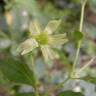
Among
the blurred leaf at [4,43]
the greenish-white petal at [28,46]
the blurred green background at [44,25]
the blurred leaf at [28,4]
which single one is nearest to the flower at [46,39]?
the greenish-white petal at [28,46]

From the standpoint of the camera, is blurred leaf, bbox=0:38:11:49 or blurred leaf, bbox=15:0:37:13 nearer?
blurred leaf, bbox=0:38:11:49

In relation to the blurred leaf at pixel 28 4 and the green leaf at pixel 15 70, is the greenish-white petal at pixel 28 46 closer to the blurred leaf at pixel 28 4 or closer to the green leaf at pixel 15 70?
the green leaf at pixel 15 70

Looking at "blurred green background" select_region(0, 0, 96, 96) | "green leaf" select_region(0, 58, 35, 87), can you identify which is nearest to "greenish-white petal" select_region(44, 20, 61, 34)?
A: "green leaf" select_region(0, 58, 35, 87)

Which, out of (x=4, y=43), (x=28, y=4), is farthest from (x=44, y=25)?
(x=4, y=43)

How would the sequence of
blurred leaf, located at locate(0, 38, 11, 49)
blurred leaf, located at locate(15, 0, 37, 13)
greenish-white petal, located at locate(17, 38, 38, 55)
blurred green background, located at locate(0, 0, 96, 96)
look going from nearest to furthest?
greenish-white petal, located at locate(17, 38, 38, 55) → blurred green background, located at locate(0, 0, 96, 96) → blurred leaf, located at locate(0, 38, 11, 49) → blurred leaf, located at locate(15, 0, 37, 13)

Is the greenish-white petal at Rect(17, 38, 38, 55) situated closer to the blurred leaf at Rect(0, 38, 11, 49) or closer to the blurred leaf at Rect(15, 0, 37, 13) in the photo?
the blurred leaf at Rect(0, 38, 11, 49)

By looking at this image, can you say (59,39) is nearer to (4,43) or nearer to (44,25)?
(4,43)
